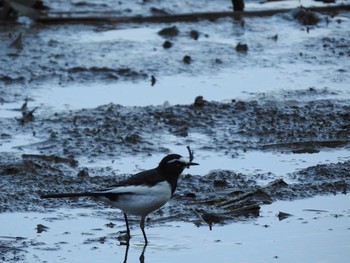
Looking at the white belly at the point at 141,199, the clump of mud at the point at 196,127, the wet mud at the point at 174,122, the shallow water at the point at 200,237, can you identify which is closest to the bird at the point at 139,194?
the white belly at the point at 141,199

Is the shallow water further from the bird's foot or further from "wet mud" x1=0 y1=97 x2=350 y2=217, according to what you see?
"wet mud" x1=0 y1=97 x2=350 y2=217

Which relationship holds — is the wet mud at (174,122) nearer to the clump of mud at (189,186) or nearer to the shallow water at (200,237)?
the clump of mud at (189,186)

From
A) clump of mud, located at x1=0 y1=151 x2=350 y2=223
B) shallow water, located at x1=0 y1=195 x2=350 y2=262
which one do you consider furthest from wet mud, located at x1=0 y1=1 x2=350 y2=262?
shallow water, located at x1=0 y1=195 x2=350 y2=262

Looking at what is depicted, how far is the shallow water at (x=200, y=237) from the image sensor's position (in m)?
7.12

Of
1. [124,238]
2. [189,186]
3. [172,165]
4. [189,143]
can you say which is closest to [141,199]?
[124,238]

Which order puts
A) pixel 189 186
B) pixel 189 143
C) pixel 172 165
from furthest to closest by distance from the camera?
pixel 189 143 → pixel 189 186 → pixel 172 165

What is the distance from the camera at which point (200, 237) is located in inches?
299

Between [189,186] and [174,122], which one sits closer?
[189,186]

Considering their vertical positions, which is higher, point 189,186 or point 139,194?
point 139,194

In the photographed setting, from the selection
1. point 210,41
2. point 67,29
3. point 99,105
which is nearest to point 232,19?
point 210,41

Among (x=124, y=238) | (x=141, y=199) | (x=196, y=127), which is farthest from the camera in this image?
(x=196, y=127)

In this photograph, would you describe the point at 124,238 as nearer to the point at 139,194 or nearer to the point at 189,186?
the point at 139,194

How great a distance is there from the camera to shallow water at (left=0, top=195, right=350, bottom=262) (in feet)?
23.4

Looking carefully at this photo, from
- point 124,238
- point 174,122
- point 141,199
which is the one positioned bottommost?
point 124,238
